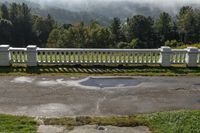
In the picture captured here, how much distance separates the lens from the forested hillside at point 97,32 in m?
84.7

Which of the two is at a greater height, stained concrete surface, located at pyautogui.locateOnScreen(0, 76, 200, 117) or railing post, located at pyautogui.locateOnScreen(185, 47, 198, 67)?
railing post, located at pyautogui.locateOnScreen(185, 47, 198, 67)

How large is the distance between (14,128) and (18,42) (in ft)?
266

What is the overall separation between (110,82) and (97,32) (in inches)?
2758

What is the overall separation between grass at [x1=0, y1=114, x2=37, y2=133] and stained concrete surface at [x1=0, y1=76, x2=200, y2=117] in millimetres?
598

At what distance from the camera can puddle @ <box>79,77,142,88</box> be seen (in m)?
13.7

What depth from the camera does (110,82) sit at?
556 inches

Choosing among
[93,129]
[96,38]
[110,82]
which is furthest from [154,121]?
[96,38]

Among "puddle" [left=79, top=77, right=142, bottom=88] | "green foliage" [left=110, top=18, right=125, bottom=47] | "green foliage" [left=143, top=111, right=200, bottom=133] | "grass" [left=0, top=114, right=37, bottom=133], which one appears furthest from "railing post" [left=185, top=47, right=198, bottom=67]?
"green foliage" [left=110, top=18, right=125, bottom=47]

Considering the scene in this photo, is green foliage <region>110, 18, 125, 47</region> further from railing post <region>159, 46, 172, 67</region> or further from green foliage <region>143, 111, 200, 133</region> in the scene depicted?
green foliage <region>143, 111, 200, 133</region>

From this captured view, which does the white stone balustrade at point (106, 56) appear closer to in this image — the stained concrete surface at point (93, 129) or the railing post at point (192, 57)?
the railing post at point (192, 57)

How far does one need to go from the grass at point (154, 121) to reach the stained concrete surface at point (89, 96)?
1.91 ft

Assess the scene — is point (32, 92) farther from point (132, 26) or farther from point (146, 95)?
point (132, 26)

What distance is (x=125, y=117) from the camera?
10.2 m

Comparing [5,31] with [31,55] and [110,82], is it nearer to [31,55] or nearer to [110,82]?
[31,55]
